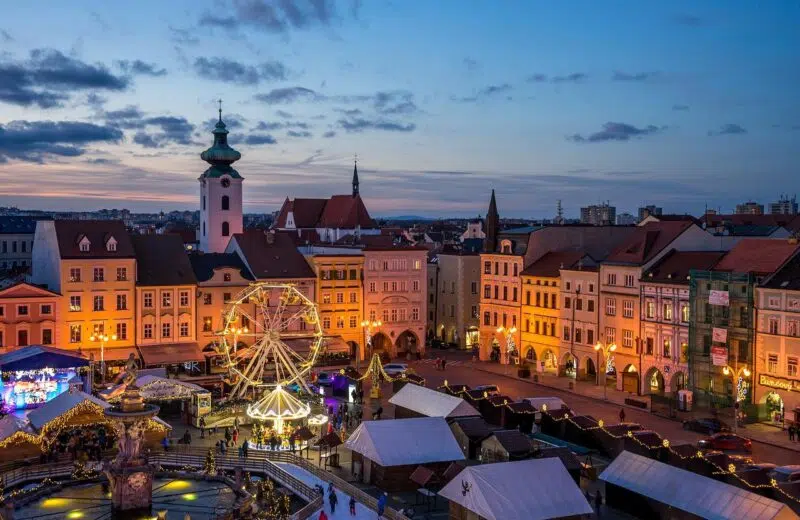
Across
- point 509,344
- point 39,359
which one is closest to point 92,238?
point 39,359

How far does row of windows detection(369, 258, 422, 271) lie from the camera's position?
8429 centimetres

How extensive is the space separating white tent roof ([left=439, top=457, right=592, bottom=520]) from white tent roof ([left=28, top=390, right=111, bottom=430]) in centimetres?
2120

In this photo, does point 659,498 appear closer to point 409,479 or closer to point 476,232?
point 409,479

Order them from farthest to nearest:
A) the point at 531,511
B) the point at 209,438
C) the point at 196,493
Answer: the point at 209,438, the point at 196,493, the point at 531,511

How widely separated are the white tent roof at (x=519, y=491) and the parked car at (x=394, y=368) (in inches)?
1385

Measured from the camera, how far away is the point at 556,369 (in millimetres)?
76250

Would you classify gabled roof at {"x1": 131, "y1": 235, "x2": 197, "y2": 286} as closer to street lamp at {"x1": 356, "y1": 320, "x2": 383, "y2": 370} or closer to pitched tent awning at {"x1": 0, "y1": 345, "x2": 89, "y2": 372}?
pitched tent awning at {"x1": 0, "y1": 345, "x2": 89, "y2": 372}

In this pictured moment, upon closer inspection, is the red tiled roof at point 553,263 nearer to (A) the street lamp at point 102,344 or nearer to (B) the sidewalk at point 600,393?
(B) the sidewalk at point 600,393

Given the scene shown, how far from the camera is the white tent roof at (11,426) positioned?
153 ft

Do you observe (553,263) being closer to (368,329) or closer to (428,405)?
(368,329)

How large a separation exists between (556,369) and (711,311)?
1760 centimetres

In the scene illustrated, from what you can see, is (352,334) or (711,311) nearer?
(711,311)

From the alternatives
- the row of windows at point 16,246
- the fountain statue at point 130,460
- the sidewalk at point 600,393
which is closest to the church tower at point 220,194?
the sidewalk at point 600,393

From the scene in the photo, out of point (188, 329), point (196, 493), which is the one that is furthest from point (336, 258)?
point (196, 493)
